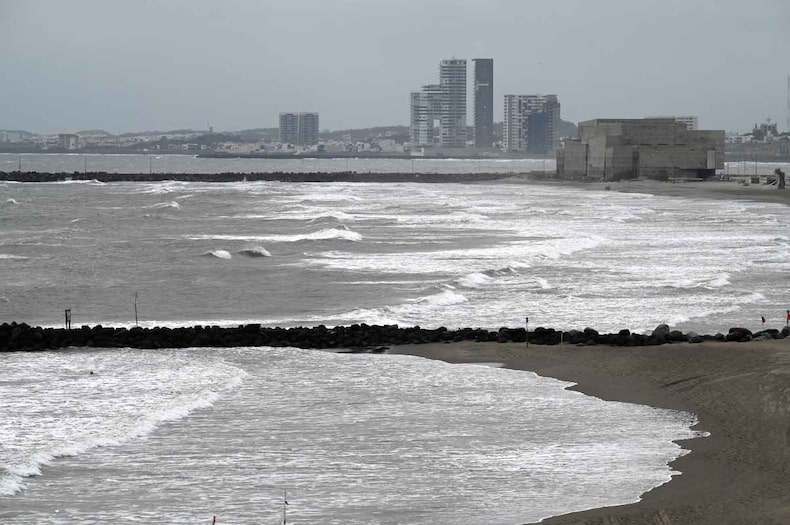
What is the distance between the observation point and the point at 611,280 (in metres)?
35.1

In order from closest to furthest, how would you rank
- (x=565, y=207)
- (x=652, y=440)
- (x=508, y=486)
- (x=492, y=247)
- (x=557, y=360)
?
(x=508, y=486) < (x=652, y=440) < (x=557, y=360) < (x=492, y=247) < (x=565, y=207)

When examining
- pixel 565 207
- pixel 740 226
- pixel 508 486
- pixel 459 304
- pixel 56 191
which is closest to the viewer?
pixel 508 486

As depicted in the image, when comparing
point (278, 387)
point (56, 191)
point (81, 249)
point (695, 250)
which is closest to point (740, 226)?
point (695, 250)

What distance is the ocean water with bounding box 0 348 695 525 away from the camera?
13492 mm

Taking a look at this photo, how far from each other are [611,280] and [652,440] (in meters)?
19.1

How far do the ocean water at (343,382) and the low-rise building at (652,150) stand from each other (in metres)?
66.5

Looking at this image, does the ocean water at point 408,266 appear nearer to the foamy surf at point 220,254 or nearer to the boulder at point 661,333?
the foamy surf at point 220,254

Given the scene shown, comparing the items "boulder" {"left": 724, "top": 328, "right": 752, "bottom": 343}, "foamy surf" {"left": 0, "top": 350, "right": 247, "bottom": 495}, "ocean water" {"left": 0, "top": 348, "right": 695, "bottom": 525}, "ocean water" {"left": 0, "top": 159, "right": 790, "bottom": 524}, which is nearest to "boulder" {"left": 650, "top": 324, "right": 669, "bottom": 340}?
"boulder" {"left": 724, "top": 328, "right": 752, "bottom": 343}

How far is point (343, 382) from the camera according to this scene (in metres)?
20.5

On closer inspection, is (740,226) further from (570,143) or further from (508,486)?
(570,143)

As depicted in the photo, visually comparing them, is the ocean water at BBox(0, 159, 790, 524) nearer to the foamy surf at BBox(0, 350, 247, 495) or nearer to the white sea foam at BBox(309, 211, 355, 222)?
the foamy surf at BBox(0, 350, 247, 495)

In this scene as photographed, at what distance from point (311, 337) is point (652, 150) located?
106343 millimetres

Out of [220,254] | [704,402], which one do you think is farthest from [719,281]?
[220,254]

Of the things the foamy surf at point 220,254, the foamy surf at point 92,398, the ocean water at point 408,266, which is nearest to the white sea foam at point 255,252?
the ocean water at point 408,266
